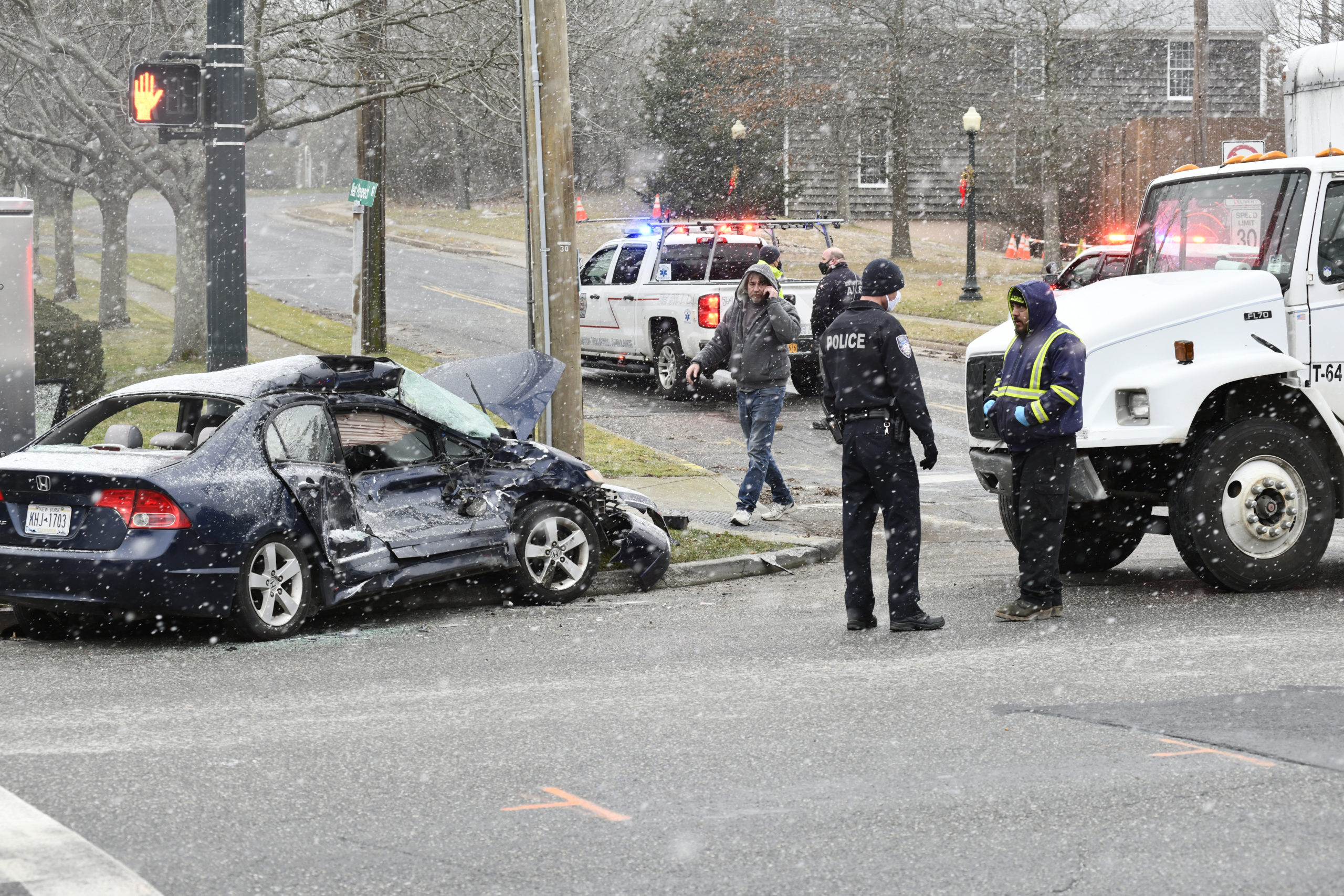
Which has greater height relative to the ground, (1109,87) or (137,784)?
(1109,87)

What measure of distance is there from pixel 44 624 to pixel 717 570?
4167mm

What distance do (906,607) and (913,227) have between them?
40895mm

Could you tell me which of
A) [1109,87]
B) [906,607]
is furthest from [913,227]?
[906,607]

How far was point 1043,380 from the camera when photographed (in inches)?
Result: 336

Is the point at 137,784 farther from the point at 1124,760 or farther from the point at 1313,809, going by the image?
the point at 1313,809

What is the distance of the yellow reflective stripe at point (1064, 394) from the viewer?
8.42m

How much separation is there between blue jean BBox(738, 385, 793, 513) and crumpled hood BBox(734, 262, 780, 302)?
28.2 inches

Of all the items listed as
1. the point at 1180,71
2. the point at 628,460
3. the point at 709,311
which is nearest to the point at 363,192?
the point at 709,311

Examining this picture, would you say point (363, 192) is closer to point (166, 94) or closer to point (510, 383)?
point (166, 94)

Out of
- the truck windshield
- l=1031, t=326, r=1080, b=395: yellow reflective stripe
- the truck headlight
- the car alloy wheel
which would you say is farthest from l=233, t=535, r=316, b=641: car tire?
the truck windshield

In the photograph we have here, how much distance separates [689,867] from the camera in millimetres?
4773

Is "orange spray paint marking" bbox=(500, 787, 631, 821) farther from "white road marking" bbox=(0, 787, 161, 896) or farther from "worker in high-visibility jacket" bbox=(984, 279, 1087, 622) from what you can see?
"worker in high-visibility jacket" bbox=(984, 279, 1087, 622)

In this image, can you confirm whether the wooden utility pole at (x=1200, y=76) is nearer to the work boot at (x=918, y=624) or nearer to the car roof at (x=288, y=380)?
the work boot at (x=918, y=624)

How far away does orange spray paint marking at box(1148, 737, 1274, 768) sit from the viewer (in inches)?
230
